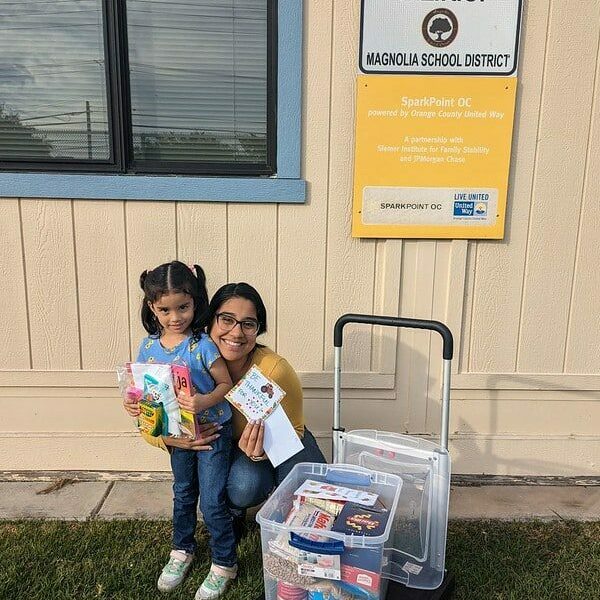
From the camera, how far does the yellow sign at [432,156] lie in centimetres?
293

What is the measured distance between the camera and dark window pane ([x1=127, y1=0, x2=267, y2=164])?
9.73ft

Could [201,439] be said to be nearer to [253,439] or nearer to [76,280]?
[253,439]

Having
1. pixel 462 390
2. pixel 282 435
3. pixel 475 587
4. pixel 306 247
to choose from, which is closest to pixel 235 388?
pixel 282 435

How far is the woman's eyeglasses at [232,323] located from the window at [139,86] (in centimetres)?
104

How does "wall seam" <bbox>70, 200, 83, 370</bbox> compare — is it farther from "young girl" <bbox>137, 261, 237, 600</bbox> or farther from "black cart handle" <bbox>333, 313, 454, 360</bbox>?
"black cart handle" <bbox>333, 313, 454, 360</bbox>

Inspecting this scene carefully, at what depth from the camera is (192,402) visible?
229 centimetres

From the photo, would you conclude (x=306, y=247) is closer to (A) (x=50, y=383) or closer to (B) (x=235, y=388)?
(B) (x=235, y=388)

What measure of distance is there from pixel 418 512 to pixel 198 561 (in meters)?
1.03

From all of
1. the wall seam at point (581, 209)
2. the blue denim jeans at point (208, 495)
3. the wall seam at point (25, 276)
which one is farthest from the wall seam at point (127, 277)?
the wall seam at point (581, 209)

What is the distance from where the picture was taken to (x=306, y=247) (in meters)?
3.12

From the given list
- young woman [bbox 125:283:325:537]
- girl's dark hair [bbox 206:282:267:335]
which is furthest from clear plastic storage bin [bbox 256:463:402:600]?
girl's dark hair [bbox 206:282:267:335]

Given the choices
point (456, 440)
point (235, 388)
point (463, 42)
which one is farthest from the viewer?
point (456, 440)

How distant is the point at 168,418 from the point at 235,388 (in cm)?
30

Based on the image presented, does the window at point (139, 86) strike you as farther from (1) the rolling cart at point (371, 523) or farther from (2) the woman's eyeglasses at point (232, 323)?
(1) the rolling cart at point (371, 523)
